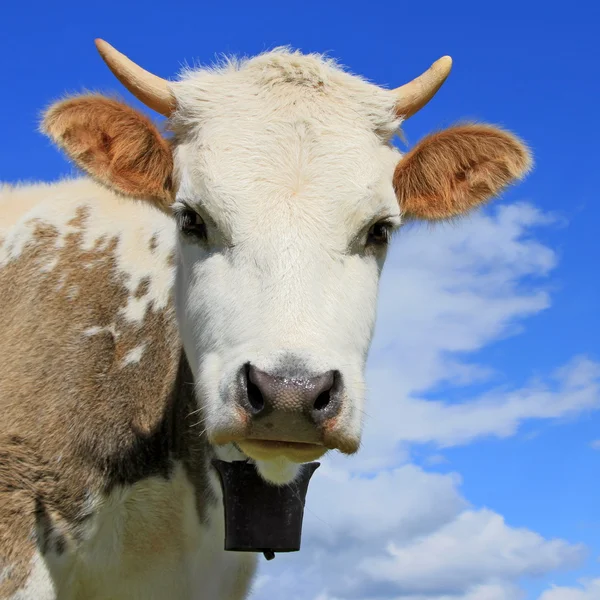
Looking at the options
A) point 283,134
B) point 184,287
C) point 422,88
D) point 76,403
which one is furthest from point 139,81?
point 76,403

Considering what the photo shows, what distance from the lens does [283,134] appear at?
5.66m

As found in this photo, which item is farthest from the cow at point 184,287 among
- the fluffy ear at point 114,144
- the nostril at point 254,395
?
the nostril at point 254,395

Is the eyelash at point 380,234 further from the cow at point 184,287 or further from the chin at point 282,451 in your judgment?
the chin at point 282,451

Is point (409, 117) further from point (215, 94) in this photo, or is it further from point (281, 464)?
point (281, 464)

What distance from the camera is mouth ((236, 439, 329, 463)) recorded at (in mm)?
4766

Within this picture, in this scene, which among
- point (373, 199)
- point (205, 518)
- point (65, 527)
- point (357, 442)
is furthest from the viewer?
point (205, 518)

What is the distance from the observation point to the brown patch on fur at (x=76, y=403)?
5949 mm

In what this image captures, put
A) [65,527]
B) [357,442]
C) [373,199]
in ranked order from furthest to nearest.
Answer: [65,527] → [373,199] → [357,442]

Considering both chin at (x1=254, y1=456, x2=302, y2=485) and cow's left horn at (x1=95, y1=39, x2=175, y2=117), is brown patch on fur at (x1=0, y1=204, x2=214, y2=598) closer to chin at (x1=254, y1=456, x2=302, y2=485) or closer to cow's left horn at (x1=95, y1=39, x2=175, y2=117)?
chin at (x1=254, y1=456, x2=302, y2=485)

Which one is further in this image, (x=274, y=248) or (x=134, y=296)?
(x=134, y=296)

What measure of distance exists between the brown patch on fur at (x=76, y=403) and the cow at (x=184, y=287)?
0.04 ft

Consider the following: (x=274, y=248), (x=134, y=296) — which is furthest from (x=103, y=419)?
(x=274, y=248)

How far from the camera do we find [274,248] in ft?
16.8

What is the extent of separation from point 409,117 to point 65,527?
3.33m
